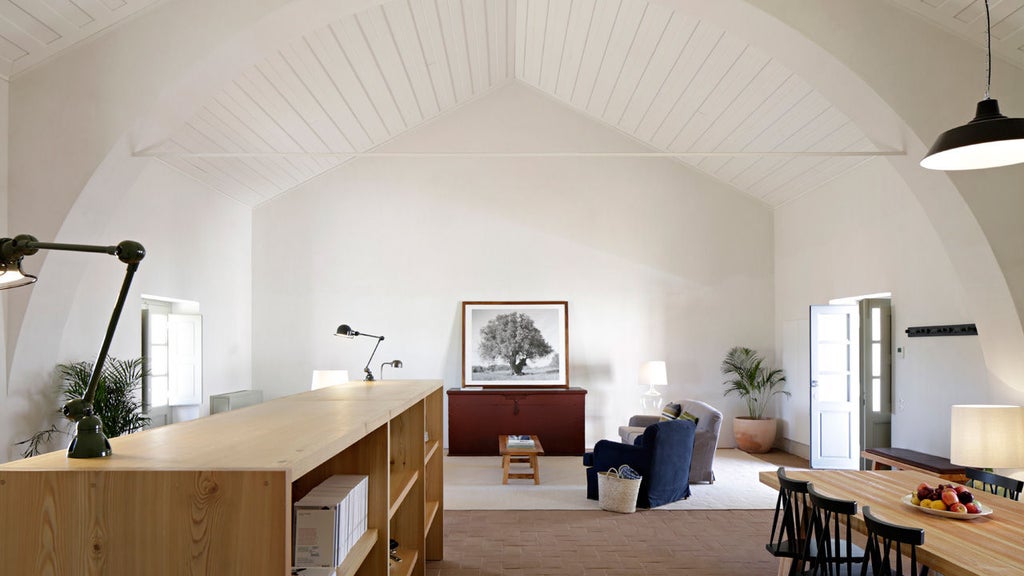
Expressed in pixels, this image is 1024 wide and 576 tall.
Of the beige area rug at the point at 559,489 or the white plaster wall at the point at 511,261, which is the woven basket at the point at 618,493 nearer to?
the beige area rug at the point at 559,489

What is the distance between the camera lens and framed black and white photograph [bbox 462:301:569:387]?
10.4 m

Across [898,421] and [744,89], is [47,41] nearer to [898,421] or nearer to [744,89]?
[744,89]

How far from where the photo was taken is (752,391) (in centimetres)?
1038

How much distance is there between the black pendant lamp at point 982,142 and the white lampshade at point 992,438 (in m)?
2.24

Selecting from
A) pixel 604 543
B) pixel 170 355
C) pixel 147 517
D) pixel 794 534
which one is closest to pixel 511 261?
pixel 170 355

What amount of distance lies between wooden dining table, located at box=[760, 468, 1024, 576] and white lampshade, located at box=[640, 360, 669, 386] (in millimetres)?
5015

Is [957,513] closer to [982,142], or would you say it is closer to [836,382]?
[982,142]

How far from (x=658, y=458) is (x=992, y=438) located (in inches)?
112

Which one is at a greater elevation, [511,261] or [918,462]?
[511,261]

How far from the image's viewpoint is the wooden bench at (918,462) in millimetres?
6047

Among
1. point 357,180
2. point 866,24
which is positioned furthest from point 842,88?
point 357,180

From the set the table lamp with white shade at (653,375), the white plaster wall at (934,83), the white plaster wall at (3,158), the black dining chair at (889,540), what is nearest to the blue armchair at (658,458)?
the table lamp with white shade at (653,375)

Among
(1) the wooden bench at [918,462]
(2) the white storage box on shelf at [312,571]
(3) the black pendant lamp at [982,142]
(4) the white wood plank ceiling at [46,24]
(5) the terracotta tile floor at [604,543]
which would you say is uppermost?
(4) the white wood plank ceiling at [46,24]

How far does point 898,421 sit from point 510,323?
496 cm
